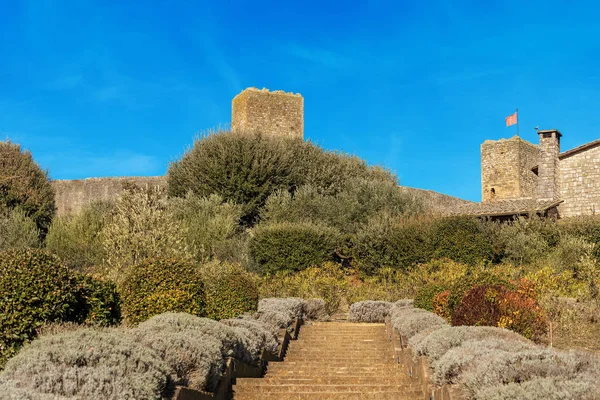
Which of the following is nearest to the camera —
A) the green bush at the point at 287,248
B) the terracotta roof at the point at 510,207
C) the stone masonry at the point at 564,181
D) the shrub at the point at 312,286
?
the shrub at the point at 312,286

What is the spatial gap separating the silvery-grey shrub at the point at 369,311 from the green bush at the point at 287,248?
4.80 metres

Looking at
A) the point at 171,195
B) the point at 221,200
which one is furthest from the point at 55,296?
the point at 171,195

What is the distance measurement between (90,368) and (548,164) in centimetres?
2799

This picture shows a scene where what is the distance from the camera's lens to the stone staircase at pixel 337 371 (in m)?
8.54

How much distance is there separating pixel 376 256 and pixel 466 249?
3106mm

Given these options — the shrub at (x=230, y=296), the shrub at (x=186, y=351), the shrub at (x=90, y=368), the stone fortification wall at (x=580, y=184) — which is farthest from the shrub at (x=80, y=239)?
the stone fortification wall at (x=580, y=184)

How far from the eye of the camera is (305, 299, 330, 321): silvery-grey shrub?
18734mm

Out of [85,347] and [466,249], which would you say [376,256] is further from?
[85,347]

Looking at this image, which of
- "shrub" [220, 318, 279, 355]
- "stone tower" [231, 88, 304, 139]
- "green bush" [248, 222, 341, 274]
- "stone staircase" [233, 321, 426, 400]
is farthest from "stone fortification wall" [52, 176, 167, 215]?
"shrub" [220, 318, 279, 355]

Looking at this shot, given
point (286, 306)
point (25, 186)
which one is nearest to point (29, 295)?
point (286, 306)

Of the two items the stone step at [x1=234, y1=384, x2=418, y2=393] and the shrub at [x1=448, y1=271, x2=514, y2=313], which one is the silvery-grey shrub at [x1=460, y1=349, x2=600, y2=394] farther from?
the shrub at [x1=448, y1=271, x2=514, y2=313]

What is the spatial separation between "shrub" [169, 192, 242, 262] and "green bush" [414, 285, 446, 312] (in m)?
8.70

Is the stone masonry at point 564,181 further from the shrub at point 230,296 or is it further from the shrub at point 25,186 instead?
the shrub at point 25,186

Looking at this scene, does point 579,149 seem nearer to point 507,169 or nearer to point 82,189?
point 507,169
